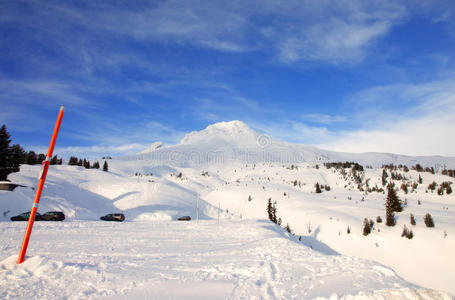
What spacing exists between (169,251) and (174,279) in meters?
3.98

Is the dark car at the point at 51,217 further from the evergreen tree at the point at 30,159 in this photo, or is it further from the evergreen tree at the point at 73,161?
the evergreen tree at the point at 73,161

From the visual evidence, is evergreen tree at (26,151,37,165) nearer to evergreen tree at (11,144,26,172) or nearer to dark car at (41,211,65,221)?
evergreen tree at (11,144,26,172)

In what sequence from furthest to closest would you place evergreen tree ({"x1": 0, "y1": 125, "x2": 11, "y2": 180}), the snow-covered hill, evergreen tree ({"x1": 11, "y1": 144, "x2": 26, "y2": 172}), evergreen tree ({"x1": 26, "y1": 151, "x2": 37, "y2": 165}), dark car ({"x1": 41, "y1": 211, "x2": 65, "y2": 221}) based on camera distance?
evergreen tree ({"x1": 26, "y1": 151, "x2": 37, "y2": 165}) < evergreen tree ({"x1": 11, "y1": 144, "x2": 26, "y2": 172}) < evergreen tree ({"x1": 0, "y1": 125, "x2": 11, "y2": 180}) < dark car ({"x1": 41, "y1": 211, "x2": 65, "y2": 221}) < the snow-covered hill

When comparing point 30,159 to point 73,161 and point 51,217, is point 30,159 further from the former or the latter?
point 51,217

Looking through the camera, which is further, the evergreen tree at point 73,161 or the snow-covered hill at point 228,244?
the evergreen tree at point 73,161

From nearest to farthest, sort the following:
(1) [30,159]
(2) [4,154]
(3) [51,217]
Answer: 1. (3) [51,217]
2. (2) [4,154]
3. (1) [30,159]

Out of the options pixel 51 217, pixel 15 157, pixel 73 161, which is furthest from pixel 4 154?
pixel 73 161

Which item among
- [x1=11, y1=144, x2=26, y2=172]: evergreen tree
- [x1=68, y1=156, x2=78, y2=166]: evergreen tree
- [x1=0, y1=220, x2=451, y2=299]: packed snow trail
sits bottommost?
[x1=0, y1=220, x2=451, y2=299]: packed snow trail

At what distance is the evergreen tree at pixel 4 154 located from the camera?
37188 mm

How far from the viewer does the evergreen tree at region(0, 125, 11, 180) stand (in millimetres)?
37188

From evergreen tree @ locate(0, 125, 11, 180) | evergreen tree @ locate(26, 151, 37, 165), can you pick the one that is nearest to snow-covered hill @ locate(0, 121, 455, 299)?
evergreen tree @ locate(0, 125, 11, 180)

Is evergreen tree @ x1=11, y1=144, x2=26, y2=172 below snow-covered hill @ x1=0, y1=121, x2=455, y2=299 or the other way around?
the other way around

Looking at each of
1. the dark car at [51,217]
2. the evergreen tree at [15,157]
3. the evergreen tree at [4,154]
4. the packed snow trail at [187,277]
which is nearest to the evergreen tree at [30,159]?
the evergreen tree at [15,157]

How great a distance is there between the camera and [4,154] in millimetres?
37781
